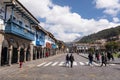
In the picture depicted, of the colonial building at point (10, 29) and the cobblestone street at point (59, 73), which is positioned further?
the colonial building at point (10, 29)

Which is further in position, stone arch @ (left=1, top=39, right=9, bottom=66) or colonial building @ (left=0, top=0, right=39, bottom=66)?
stone arch @ (left=1, top=39, right=9, bottom=66)

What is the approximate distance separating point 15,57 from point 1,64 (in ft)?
18.8

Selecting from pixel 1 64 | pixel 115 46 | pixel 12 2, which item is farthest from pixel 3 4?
pixel 115 46

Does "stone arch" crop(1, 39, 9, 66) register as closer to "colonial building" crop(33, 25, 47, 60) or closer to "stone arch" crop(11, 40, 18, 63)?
"stone arch" crop(11, 40, 18, 63)

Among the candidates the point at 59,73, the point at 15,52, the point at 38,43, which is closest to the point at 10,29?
the point at 15,52

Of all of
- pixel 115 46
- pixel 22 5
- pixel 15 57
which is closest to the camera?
pixel 22 5

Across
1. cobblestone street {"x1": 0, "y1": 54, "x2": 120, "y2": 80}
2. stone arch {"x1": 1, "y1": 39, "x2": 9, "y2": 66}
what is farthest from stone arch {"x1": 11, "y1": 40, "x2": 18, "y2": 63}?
cobblestone street {"x1": 0, "y1": 54, "x2": 120, "y2": 80}

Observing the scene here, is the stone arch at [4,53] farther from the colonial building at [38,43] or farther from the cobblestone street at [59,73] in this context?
the colonial building at [38,43]

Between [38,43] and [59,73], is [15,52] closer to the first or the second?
[59,73]

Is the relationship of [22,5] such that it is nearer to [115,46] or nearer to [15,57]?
[15,57]

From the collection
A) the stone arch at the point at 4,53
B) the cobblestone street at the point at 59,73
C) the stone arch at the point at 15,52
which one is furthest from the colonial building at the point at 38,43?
the cobblestone street at the point at 59,73

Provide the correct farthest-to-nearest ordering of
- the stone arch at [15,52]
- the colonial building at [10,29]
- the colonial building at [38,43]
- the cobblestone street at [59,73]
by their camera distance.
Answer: the colonial building at [38,43] → the stone arch at [15,52] → the colonial building at [10,29] → the cobblestone street at [59,73]

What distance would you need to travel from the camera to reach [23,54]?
35.9 m

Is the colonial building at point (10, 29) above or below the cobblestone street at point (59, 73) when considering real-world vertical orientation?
above
